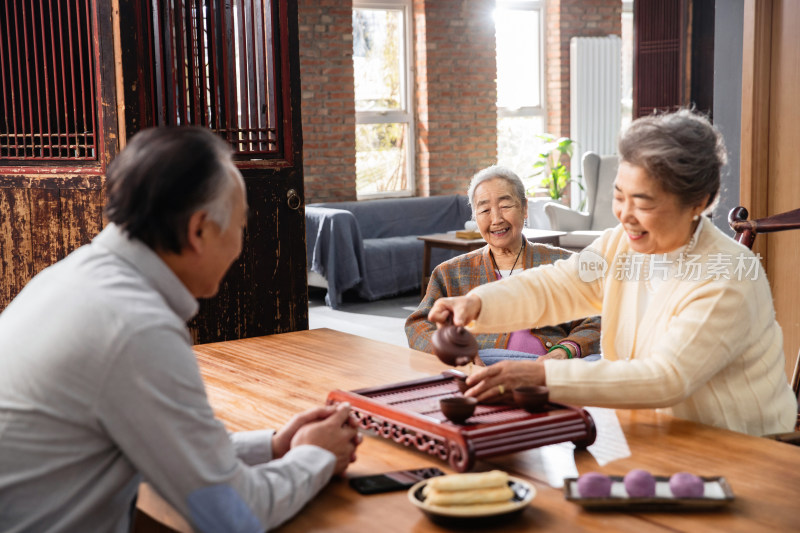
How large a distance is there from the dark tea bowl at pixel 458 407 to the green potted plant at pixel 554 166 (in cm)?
835

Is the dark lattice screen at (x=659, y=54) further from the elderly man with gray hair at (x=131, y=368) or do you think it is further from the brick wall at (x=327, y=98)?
the elderly man with gray hair at (x=131, y=368)

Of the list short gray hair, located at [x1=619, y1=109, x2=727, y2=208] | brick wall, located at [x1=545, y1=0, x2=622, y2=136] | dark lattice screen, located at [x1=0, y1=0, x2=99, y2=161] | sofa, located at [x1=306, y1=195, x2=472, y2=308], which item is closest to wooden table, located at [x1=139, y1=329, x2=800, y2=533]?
short gray hair, located at [x1=619, y1=109, x2=727, y2=208]

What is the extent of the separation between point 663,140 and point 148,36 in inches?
99.3

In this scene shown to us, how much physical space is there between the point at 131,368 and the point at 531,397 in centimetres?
76

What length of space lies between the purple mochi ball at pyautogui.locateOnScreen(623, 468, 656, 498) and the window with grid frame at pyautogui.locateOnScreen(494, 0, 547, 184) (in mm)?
9073

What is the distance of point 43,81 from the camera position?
446cm

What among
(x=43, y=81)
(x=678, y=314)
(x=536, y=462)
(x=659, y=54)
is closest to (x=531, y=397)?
(x=536, y=462)

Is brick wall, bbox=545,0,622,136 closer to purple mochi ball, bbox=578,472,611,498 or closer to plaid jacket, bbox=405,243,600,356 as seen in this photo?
plaid jacket, bbox=405,243,600,356

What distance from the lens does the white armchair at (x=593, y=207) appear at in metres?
8.55

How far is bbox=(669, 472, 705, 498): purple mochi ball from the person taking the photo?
1350 mm

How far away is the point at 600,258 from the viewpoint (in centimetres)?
218

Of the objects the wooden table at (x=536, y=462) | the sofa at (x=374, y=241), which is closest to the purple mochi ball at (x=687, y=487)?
the wooden table at (x=536, y=462)

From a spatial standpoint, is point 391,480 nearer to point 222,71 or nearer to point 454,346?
point 454,346

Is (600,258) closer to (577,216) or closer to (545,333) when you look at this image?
(545,333)
